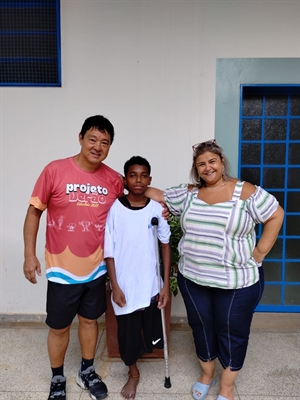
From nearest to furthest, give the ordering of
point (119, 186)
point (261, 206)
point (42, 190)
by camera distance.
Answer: point (261, 206)
point (42, 190)
point (119, 186)

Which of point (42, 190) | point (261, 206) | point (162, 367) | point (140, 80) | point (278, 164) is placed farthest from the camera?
point (278, 164)

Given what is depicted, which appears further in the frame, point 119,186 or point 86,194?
point 119,186

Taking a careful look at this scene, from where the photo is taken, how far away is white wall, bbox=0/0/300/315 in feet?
10.1

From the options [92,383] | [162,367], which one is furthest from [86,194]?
[162,367]

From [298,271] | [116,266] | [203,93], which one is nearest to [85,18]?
[203,93]

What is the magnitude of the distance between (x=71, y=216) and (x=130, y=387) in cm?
128

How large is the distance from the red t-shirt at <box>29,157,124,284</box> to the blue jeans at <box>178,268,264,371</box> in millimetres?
657

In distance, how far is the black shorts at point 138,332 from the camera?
7.18ft

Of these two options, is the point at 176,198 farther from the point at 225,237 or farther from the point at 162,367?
the point at 162,367

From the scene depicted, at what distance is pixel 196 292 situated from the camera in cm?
214

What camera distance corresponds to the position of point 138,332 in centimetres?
222

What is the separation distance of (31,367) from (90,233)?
1369 millimetres

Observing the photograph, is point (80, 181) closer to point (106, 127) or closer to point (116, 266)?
point (106, 127)

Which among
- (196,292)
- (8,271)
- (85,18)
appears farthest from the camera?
(8,271)
